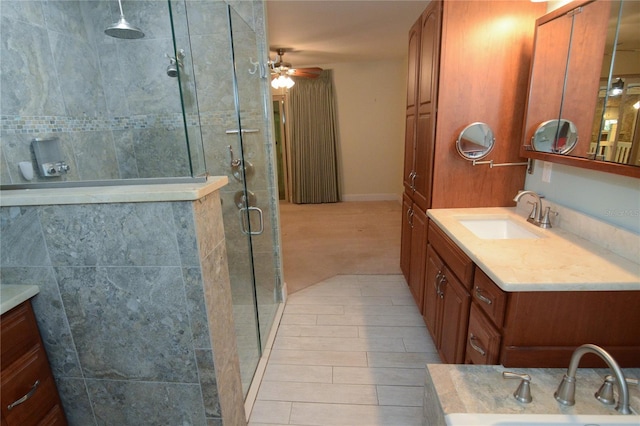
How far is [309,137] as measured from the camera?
18.3 ft

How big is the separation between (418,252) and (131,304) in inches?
72.3

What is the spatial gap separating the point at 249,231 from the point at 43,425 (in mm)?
1225

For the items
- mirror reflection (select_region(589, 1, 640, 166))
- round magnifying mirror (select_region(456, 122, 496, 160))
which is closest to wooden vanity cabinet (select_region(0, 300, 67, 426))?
round magnifying mirror (select_region(456, 122, 496, 160))

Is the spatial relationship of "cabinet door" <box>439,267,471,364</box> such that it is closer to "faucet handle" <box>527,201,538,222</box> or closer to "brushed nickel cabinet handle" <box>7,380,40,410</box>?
"faucet handle" <box>527,201,538,222</box>

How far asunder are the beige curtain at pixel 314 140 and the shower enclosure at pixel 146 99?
341 cm

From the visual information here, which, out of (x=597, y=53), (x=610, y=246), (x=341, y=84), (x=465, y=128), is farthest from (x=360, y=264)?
(x=341, y=84)

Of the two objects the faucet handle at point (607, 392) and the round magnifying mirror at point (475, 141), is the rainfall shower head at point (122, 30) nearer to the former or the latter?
the round magnifying mirror at point (475, 141)

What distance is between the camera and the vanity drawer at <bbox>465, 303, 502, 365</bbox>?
1193 mm

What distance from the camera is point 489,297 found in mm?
1213

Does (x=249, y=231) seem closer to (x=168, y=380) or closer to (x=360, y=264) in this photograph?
(x=168, y=380)

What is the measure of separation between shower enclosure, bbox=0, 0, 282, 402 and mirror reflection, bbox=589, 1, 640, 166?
178 centimetres

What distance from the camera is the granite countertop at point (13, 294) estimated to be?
39.2 inches

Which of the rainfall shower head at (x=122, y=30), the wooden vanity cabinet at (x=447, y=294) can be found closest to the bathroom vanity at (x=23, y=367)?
the rainfall shower head at (x=122, y=30)

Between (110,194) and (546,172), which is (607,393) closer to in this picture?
(546,172)
